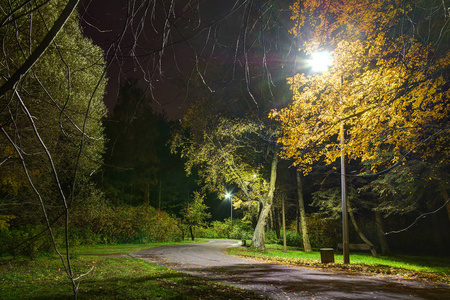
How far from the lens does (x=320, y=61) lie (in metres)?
10.7

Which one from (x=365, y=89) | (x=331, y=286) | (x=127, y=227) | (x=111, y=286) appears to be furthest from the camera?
(x=127, y=227)

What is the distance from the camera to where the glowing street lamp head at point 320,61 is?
401 inches

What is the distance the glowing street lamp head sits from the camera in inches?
401

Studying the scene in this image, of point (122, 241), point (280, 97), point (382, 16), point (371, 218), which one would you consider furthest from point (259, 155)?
point (382, 16)

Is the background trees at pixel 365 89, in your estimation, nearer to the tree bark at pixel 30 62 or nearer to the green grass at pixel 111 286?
the green grass at pixel 111 286

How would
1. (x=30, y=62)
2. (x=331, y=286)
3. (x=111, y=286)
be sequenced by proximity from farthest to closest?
(x=331, y=286)
(x=111, y=286)
(x=30, y=62)

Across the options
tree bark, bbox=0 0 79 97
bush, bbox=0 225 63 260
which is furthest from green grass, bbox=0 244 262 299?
tree bark, bbox=0 0 79 97

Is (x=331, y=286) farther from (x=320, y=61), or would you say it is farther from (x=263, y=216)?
(x=263, y=216)

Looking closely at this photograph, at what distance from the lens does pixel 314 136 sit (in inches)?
335

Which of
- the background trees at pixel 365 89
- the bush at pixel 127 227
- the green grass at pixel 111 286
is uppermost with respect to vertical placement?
the background trees at pixel 365 89

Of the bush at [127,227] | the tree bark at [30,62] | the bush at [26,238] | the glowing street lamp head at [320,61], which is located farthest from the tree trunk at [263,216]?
the tree bark at [30,62]

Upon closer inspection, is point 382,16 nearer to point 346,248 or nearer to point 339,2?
point 339,2

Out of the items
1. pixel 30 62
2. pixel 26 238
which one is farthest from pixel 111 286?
pixel 30 62

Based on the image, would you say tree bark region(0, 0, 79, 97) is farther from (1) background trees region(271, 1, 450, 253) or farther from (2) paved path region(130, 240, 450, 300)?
(2) paved path region(130, 240, 450, 300)
